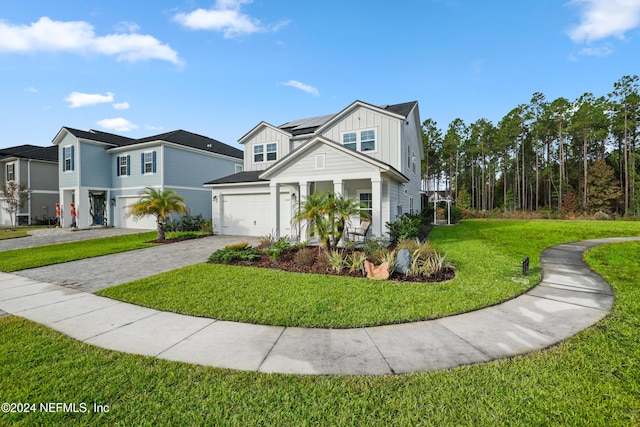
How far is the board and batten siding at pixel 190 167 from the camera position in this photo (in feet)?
60.0

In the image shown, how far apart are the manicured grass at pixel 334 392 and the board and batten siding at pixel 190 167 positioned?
1715cm

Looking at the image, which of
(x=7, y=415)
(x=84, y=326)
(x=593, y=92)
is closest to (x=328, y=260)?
(x=84, y=326)

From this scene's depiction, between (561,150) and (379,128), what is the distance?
30.9m

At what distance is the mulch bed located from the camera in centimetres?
636

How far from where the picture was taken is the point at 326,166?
10688 mm

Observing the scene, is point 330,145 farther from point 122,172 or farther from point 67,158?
point 67,158

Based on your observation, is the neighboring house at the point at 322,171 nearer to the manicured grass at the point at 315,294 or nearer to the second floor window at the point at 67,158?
the manicured grass at the point at 315,294

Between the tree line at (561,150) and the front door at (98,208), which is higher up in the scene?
the tree line at (561,150)

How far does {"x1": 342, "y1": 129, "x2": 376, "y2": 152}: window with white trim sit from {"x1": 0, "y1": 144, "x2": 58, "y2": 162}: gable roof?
94.9ft

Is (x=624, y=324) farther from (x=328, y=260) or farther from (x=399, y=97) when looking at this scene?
(x=399, y=97)

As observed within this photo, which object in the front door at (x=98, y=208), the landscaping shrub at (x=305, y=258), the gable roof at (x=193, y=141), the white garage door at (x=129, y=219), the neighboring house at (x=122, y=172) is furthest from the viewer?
the front door at (x=98, y=208)

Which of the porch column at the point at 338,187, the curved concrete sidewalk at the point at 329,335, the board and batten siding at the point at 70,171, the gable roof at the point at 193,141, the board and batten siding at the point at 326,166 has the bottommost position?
the curved concrete sidewalk at the point at 329,335

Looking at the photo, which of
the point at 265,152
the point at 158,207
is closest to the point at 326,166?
the point at 265,152

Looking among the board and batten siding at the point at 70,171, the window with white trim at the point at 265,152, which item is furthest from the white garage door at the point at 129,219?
the window with white trim at the point at 265,152
